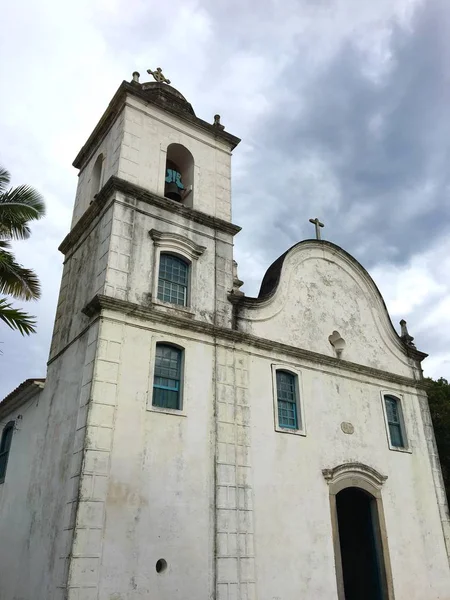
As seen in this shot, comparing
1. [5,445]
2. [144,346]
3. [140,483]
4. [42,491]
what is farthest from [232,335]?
[5,445]

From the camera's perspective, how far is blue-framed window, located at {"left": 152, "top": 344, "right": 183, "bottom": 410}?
452 inches

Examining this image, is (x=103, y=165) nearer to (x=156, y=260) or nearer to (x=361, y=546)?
(x=156, y=260)

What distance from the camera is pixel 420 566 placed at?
1373cm

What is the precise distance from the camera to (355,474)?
1366 cm

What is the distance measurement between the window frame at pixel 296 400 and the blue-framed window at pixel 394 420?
3.34m

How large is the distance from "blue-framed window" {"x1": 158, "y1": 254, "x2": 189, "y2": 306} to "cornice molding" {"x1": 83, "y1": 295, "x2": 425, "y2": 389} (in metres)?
0.68

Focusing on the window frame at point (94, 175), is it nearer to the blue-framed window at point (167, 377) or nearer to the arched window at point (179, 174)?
the arched window at point (179, 174)

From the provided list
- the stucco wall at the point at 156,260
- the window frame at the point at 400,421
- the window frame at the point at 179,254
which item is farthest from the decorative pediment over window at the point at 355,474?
the window frame at the point at 179,254

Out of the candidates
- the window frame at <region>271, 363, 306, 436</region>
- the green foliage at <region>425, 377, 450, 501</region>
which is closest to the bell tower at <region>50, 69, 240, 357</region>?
the window frame at <region>271, 363, 306, 436</region>

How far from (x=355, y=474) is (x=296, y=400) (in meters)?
2.41

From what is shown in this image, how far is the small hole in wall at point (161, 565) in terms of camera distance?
999 centimetres

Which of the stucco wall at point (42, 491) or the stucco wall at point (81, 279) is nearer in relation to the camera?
the stucco wall at point (42, 491)

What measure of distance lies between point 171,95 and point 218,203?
14.1 feet

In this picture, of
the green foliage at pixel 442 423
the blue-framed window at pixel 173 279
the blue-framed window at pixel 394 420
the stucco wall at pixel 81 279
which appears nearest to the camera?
the stucco wall at pixel 81 279
